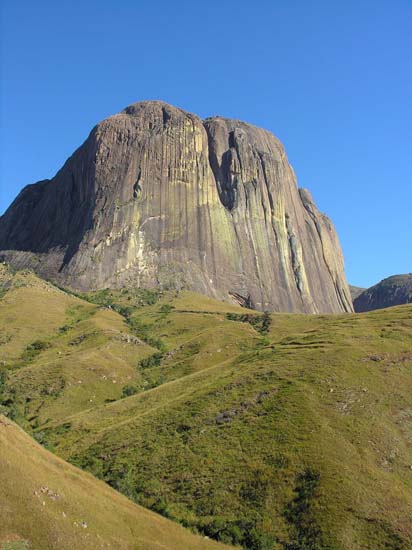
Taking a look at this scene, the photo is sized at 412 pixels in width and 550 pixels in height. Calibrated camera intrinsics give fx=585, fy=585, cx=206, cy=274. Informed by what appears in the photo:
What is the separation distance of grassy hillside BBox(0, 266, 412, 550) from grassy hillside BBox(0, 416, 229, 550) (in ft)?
25.3

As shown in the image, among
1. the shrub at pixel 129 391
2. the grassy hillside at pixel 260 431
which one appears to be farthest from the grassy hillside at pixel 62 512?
the shrub at pixel 129 391

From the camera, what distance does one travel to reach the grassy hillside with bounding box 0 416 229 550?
35.8 meters

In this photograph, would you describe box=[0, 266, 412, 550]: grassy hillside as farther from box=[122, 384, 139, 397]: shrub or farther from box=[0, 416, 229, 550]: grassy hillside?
box=[0, 416, 229, 550]: grassy hillside

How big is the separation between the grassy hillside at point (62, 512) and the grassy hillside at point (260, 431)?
25.3 feet

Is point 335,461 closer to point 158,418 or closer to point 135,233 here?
point 158,418

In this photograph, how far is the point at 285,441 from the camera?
A: 6228 centimetres

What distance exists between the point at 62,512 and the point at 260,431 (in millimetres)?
30857

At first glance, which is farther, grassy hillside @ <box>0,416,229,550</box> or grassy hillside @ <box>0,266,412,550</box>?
grassy hillside @ <box>0,266,412,550</box>

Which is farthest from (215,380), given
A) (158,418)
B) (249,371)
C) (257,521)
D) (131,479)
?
(257,521)

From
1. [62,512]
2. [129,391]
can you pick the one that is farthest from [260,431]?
[129,391]

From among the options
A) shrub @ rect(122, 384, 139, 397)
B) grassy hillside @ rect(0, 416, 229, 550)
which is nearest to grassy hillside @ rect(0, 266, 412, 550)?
shrub @ rect(122, 384, 139, 397)

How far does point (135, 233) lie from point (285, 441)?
439ft

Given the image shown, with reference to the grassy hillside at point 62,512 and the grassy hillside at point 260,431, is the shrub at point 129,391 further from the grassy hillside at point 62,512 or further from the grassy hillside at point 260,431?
the grassy hillside at point 62,512

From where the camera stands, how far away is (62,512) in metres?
39.2
